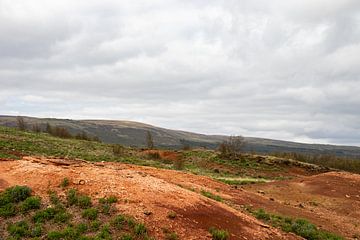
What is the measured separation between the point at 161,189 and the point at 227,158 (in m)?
38.9

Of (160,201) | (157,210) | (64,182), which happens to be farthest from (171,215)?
(64,182)

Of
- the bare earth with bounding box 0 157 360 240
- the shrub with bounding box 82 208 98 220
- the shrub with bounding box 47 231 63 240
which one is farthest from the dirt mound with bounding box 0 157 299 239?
the shrub with bounding box 47 231 63 240

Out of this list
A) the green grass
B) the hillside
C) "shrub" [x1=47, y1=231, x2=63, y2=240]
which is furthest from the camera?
the green grass

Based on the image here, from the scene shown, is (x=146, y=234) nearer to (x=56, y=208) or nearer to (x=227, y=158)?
(x=56, y=208)

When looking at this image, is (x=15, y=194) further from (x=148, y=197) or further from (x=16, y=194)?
(x=148, y=197)

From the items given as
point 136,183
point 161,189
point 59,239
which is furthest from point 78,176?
point 59,239

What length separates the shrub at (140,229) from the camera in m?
11.0

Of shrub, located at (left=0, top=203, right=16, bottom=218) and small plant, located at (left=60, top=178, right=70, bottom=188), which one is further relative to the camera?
small plant, located at (left=60, top=178, right=70, bottom=188)

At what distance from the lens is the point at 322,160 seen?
7606cm

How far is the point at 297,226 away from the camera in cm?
1580

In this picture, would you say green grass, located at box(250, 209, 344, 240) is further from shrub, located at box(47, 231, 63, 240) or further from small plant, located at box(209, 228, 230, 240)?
shrub, located at box(47, 231, 63, 240)

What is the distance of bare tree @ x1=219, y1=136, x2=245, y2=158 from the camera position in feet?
181

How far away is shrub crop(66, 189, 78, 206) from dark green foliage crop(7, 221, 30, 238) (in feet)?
5.30

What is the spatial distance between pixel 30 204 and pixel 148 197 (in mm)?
3732
